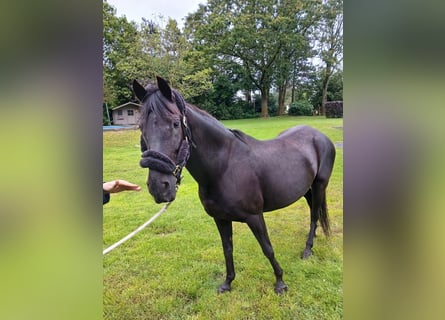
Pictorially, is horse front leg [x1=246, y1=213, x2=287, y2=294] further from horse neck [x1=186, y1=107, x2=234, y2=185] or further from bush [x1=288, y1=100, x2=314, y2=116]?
bush [x1=288, y1=100, x2=314, y2=116]

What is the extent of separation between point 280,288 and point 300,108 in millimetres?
1460

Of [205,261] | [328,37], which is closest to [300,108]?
[328,37]

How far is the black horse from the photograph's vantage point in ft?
3.53

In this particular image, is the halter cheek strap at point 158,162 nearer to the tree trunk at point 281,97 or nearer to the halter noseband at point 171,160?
the halter noseband at point 171,160

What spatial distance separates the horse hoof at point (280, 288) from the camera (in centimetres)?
172

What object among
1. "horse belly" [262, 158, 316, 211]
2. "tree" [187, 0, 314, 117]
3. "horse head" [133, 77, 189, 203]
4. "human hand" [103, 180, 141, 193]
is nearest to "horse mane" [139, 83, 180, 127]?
"horse head" [133, 77, 189, 203]

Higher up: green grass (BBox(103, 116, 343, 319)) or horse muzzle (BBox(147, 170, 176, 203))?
horse muzzle (BBox(147, 170, 176, 203))

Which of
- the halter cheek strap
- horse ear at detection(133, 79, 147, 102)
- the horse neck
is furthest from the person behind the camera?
the horse neck

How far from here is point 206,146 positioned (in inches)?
54.8

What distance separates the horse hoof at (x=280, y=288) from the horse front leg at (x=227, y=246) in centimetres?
31
